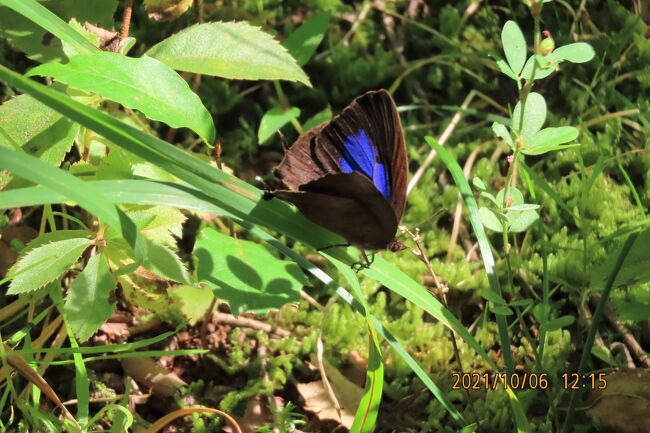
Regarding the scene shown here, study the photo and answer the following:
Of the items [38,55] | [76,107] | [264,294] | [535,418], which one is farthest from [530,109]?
[38,55]

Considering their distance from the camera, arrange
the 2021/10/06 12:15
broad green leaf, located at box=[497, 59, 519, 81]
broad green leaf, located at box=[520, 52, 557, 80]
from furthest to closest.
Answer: the 2021/10/06 12:15, broad green leaf, located at box=[497, 59, 519, 81], broad green leaf, located at box=[520, 52, 557, 80]

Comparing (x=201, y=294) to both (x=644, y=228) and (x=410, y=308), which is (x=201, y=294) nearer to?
(x=410, y=308)

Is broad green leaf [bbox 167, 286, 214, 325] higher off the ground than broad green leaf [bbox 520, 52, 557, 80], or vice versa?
broad green leaf [bbox 520, 52, 557, 80]

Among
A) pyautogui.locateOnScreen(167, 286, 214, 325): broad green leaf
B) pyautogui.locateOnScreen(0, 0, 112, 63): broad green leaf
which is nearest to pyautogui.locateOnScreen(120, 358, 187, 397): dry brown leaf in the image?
pyautogui.locateOnScreen(167, 286, 214, 325): broad green leaf

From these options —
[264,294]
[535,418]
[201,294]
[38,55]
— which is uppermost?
[38,55]

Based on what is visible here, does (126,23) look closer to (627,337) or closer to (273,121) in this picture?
(273,121)

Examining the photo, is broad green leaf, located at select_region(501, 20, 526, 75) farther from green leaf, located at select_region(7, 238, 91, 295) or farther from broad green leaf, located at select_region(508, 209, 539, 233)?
green leaf, located at select_region(7, 238, 91, 295)
